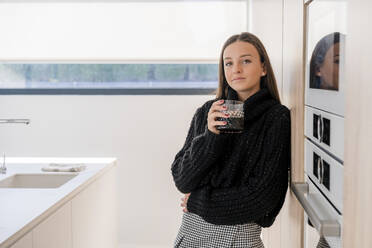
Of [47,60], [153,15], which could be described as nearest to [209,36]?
[153,15]

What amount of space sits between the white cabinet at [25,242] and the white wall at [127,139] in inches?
81.0

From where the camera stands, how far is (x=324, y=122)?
101 centimetres

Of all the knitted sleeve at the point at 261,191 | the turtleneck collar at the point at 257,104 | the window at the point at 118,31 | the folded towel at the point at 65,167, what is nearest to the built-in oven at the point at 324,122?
the knitted sleeve at the point at 261,191

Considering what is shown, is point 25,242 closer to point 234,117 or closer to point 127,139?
point 234,117

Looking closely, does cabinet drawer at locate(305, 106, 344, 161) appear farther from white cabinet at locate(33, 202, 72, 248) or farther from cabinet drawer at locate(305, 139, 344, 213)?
white cabinet at locate(33, 202, 72, 248)

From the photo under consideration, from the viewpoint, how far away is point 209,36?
3439 millimetres

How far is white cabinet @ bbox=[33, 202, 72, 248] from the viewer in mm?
1577

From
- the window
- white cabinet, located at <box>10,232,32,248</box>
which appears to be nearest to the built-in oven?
white cabinet, located at <box>10,232,32,248</box>

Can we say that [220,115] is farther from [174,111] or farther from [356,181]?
[174,111]

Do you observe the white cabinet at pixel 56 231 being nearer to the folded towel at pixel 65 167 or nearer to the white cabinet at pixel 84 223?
the white cabinet at pixel 84 223

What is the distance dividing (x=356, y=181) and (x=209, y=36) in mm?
2850

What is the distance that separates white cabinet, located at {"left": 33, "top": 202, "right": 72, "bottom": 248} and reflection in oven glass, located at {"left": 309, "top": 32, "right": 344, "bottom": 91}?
0.99m

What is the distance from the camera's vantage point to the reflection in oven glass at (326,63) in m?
0.90

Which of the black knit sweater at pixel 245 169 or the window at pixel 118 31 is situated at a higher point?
the window at pixel 118 31
